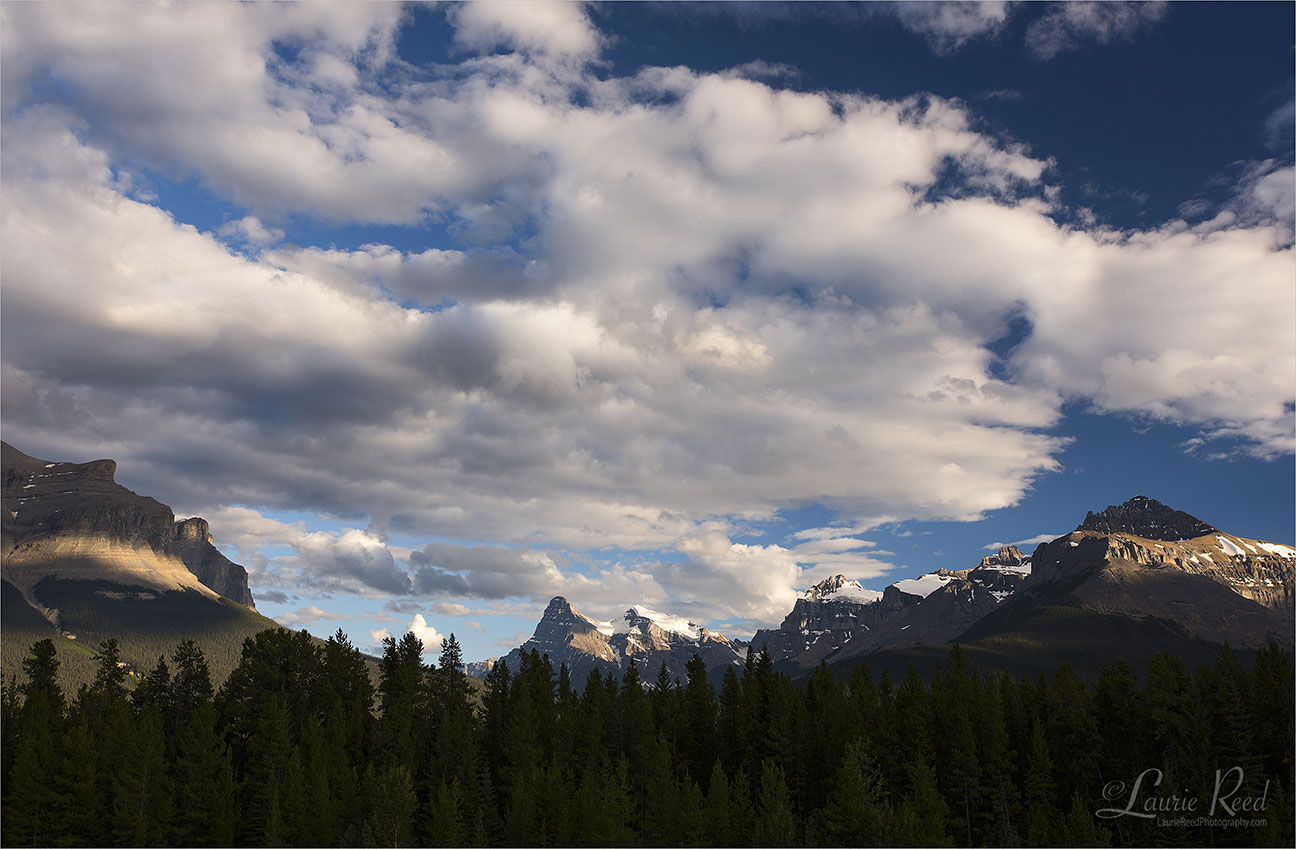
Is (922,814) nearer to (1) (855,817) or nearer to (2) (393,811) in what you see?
(1) (855,817)

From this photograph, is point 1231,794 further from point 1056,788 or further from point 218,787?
point 218,787

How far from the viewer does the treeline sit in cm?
8556

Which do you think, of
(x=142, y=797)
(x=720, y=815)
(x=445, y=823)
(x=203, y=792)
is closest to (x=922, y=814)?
(x=720, y=815)

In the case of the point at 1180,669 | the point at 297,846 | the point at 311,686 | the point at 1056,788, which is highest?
the point at 1180,669

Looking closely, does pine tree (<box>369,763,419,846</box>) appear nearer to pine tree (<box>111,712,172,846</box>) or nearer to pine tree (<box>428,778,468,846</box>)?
pine tree (<box>428,778,468,846</box>)

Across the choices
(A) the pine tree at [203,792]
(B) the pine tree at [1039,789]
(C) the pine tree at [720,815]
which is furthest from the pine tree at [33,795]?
(B) the pine tree at [1039,789]

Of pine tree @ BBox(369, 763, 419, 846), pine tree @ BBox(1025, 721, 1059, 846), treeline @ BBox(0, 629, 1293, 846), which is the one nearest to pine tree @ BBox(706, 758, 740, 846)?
treeline @ BBox(0, 629, 1293, 846)

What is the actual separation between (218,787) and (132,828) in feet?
27.8

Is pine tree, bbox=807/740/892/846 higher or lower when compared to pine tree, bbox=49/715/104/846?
higher

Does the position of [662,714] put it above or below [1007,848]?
above

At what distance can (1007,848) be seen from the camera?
9906 cm

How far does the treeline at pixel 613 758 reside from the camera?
85562mm

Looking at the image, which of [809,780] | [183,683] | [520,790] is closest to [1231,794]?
[809,780]

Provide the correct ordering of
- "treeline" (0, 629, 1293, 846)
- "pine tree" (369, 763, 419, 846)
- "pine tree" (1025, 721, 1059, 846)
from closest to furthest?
"pine tree" (369, 763, 419, 846) < "treeline" (0, 629, 1293, 846) < "pine tree" (1025, 721, 1059, 846)
